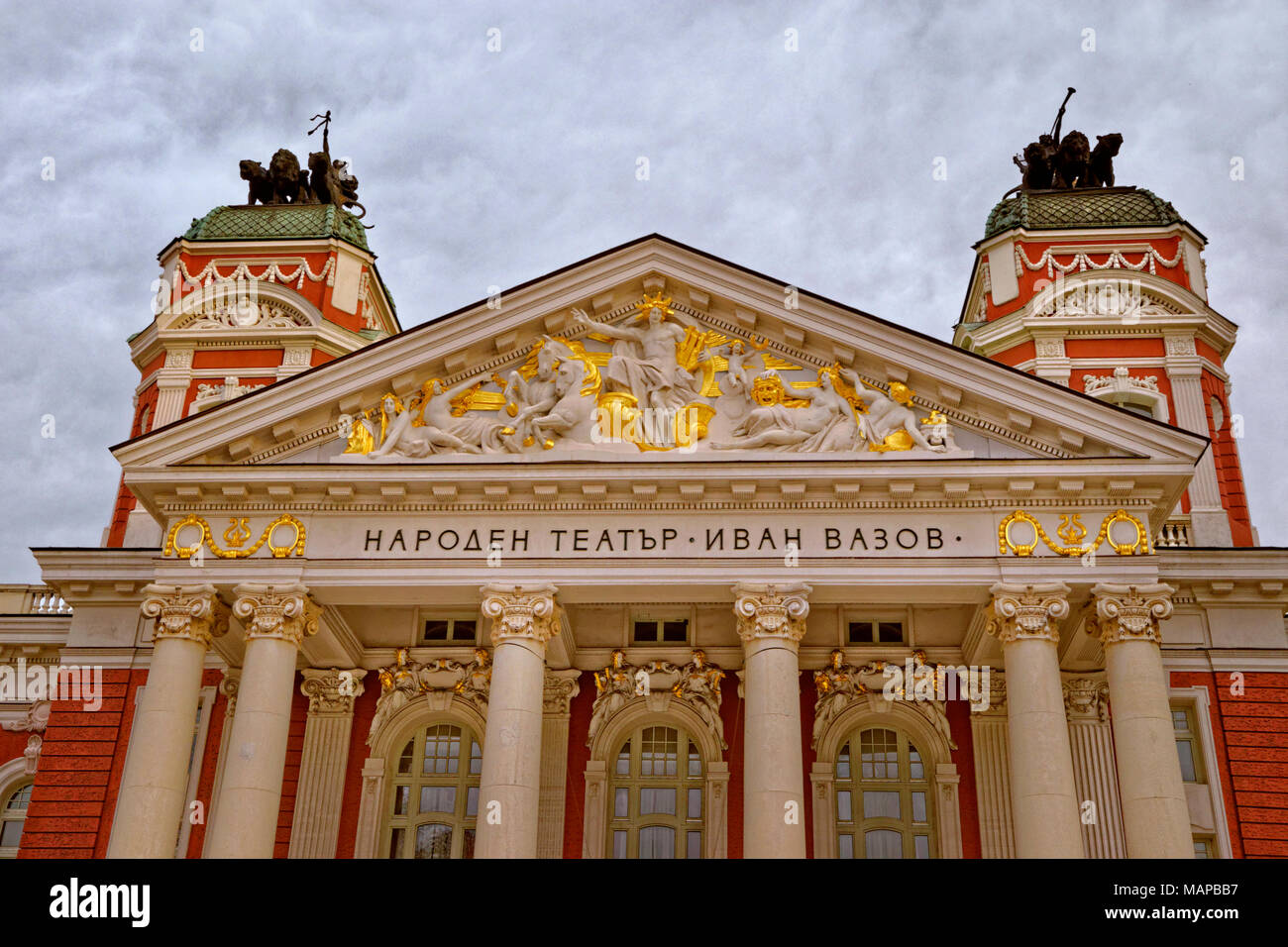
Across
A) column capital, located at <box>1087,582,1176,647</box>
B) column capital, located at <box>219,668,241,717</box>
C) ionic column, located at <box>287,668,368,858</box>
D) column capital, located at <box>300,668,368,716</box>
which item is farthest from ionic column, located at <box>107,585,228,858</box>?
column capital, located at <box>1087,582,1176,647</box>

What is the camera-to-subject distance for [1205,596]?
27.1 metres

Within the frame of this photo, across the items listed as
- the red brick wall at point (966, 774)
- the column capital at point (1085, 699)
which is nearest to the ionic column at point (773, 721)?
the red brick wall at point (966, 774)

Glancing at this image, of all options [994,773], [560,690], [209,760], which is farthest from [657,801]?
[209,760]

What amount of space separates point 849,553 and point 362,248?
63.0 feet

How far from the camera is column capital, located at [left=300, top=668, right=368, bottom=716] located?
1089 inches

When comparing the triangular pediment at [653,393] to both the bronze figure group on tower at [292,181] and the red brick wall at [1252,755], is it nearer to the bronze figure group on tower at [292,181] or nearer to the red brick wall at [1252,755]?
the red brick wall at [1252,755]

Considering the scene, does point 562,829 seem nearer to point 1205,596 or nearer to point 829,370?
point 829,370

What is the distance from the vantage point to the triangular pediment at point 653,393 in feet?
79.7

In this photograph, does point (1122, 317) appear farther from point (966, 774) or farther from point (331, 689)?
point (331, 689)

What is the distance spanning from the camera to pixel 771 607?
23.3m

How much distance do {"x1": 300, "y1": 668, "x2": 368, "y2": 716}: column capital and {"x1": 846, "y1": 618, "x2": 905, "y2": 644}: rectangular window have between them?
10468mm

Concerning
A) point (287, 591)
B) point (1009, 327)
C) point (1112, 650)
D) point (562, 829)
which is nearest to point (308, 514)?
point (287, 591)

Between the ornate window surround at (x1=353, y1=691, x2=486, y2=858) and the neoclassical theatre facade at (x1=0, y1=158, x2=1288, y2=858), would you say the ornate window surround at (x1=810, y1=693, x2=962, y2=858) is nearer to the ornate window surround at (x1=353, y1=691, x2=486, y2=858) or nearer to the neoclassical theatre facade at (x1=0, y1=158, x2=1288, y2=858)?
the neoclassical theatre facade at (x1=0, y1=158, x2=1288, y2=858)
